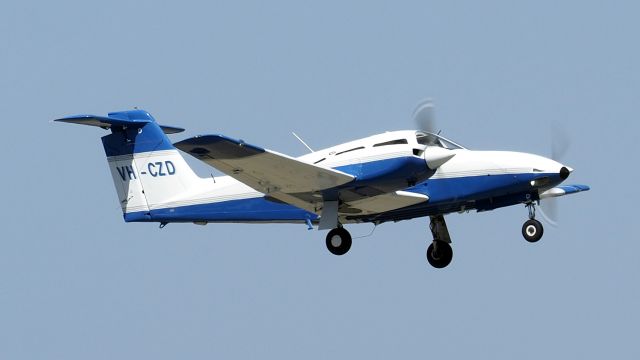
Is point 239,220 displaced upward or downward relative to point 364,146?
downward

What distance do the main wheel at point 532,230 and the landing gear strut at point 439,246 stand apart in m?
2.21

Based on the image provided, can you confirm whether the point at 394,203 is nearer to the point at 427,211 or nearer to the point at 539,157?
the point at 427,211

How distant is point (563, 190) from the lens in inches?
1017

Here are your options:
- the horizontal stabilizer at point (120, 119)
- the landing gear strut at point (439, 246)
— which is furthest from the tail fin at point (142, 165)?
the landing gear strut at point (439, 246)

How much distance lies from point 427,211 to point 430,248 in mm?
1497


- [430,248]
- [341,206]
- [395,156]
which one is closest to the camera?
[395,156]

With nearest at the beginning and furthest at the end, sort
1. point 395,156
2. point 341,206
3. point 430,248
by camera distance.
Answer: point 395,156 < point 341,206 < point 430,248

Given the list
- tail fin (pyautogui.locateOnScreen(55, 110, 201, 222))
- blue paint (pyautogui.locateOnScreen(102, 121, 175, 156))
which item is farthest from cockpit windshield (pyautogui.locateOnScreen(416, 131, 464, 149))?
blue paint (pyautogui.locateOnScreen(102, 121, 175, 156))

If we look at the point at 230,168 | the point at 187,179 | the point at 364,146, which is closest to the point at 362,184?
the point at 364,146

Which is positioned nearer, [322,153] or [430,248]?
[322,153]

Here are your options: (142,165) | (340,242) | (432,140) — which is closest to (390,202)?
(340,242)

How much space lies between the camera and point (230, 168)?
23.5 meters

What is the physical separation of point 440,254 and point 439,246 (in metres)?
0.18

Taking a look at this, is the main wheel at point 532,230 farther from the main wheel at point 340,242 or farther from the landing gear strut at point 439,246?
the main wheel at point 340,242
